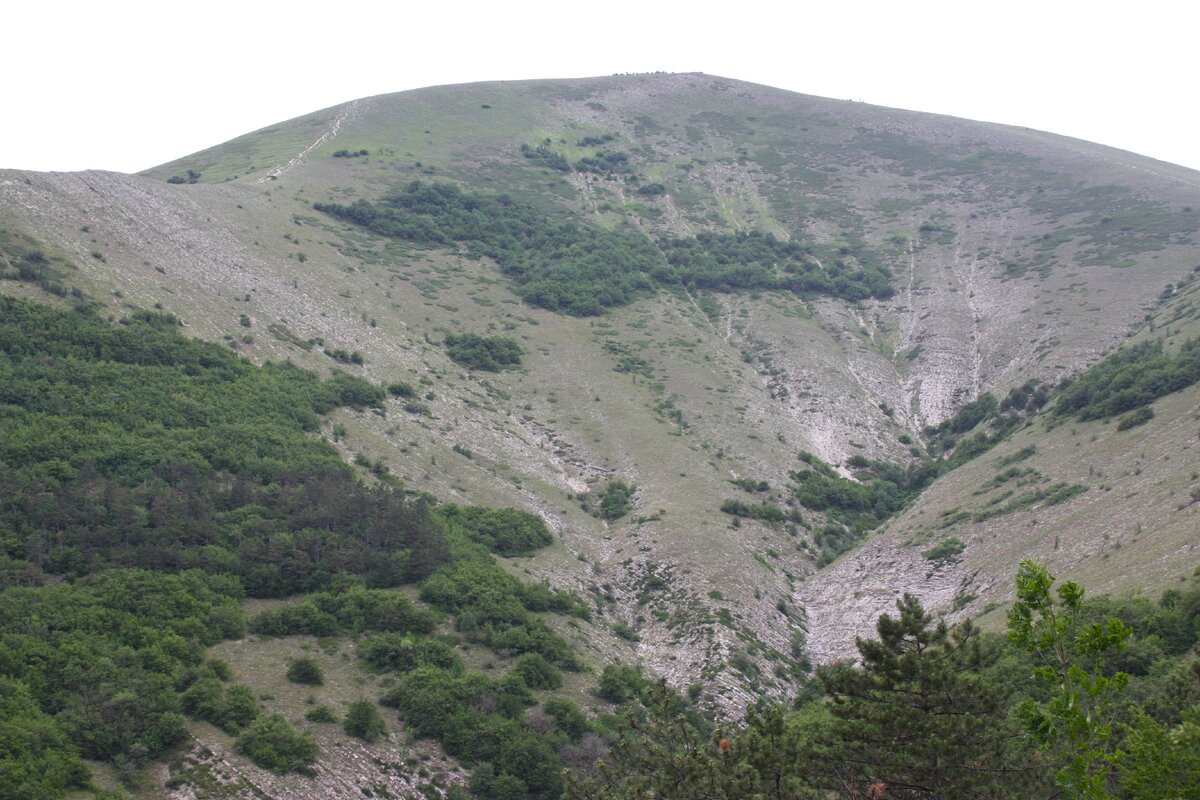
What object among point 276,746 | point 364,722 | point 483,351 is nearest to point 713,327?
point 483,351

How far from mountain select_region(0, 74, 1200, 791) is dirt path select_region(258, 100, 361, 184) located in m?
0.59

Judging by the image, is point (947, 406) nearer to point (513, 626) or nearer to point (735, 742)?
point (513, 626)

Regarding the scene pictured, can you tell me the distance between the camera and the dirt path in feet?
292

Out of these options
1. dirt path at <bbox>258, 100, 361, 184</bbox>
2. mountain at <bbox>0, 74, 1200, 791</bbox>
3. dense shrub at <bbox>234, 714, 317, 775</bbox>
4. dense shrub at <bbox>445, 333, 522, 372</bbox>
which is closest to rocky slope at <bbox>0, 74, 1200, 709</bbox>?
mountain at <bbox>0, 74, 1200, 791</bbox>

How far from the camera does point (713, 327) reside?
79.4m

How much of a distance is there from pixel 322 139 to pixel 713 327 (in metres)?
52.3

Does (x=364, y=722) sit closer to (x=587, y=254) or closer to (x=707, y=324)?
(x=707, y=324)

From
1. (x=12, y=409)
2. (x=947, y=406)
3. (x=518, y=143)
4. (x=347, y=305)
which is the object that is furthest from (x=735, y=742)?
(x=518, y=143)

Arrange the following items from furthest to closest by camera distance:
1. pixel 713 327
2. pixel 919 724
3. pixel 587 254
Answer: pixel 587 254 → pixel 713 327 → pixel 919 724

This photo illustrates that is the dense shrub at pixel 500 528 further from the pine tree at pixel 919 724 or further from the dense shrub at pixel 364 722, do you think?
A: the pine tree at pixel 919 724

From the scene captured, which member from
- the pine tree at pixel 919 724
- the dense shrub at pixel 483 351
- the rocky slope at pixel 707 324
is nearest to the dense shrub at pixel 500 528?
the rocky slope at pixel 707 324

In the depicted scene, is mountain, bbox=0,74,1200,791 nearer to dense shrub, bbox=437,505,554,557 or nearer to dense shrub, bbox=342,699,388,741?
dense shrub, bbox=437,505,554,557

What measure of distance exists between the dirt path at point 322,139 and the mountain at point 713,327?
0.59 m

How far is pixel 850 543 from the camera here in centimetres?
5134
